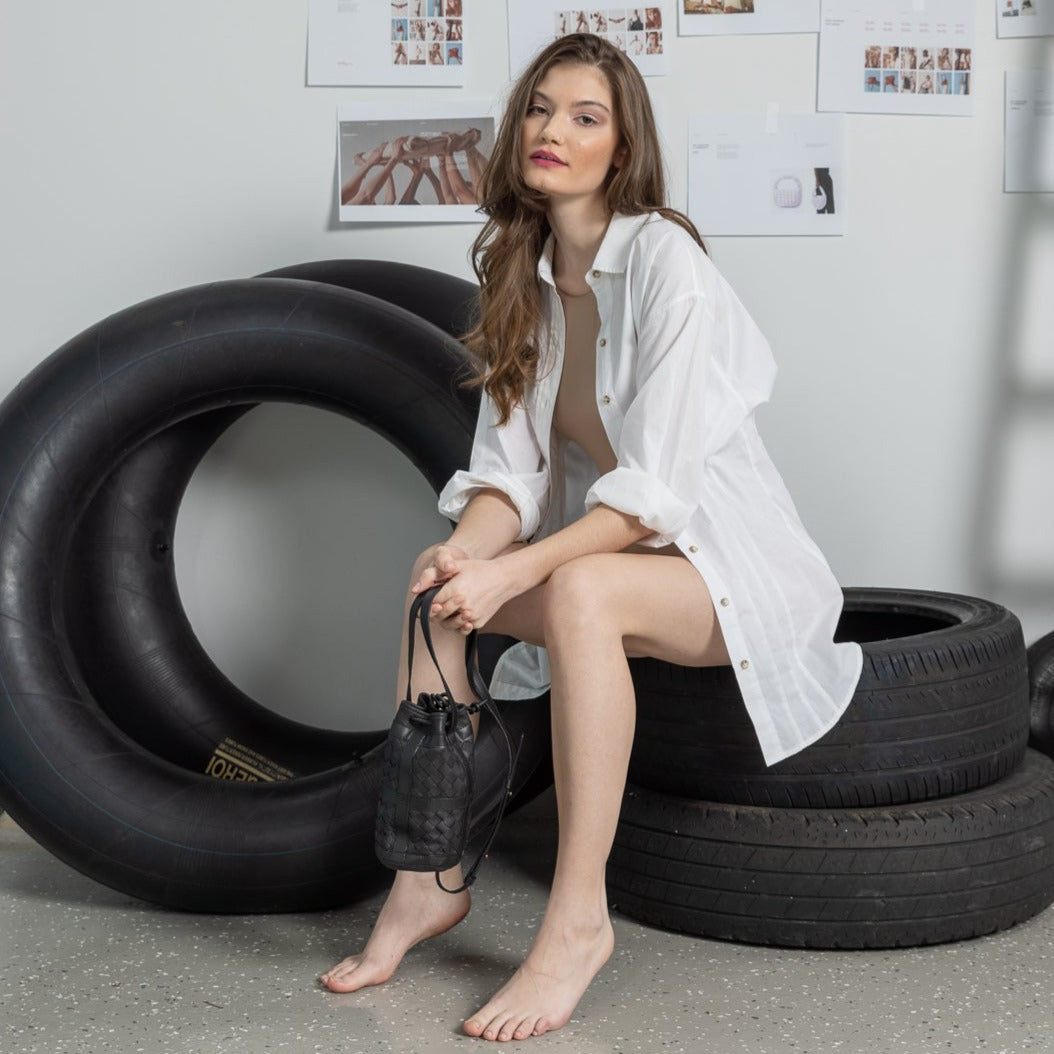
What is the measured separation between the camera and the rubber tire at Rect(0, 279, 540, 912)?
67.5 inches

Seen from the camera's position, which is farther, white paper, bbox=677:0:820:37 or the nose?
white paper, bbox=677:0:820:37

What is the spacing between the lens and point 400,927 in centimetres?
154

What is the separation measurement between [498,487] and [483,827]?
0.46m

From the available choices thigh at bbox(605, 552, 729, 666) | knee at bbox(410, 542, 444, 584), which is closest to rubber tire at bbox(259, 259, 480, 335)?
knee at bbox(410, 542, 444, 584)

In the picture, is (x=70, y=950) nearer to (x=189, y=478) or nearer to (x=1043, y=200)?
(x=189, y=478)

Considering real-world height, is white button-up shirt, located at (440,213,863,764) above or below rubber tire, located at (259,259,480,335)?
below

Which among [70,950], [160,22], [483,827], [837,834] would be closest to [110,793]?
[70,950]

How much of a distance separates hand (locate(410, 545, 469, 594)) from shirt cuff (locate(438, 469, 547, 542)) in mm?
187

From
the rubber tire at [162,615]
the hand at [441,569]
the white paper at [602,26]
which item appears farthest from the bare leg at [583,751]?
the white paper at [602,26]

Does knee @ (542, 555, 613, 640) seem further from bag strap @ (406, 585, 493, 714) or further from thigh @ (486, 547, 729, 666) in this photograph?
bag strap @ (406, 585, 493, 714)

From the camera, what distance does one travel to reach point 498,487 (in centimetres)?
166

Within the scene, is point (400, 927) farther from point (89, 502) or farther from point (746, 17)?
point (746, 17)

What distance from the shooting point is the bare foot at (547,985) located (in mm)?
1386

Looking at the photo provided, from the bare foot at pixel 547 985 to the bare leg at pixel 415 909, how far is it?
14 cm
